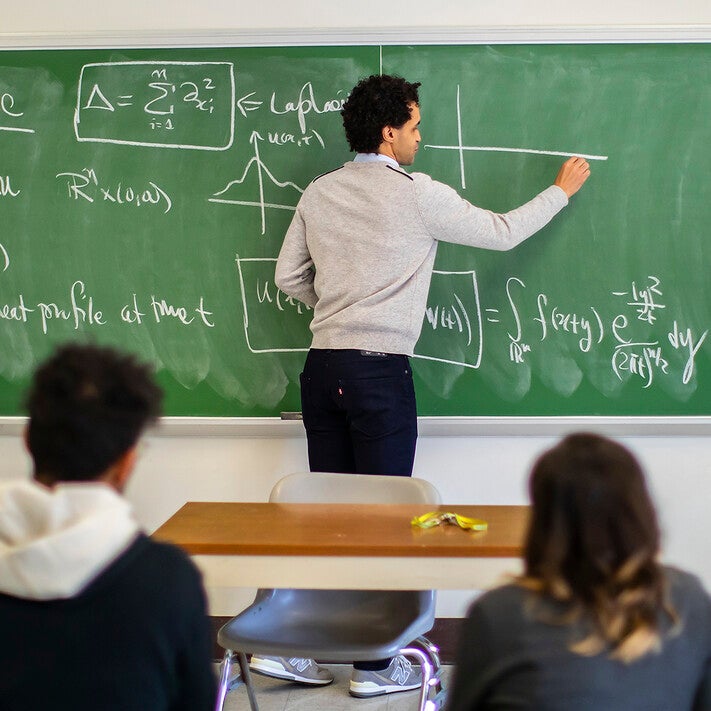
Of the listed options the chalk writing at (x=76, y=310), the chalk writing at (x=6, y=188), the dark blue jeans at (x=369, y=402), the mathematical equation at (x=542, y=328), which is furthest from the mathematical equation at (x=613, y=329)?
the chalk writing at (x=6, y=188)

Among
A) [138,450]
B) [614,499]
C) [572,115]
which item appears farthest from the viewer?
[572,115]

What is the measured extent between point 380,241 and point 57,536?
1.73 meters

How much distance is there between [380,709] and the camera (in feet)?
9.47

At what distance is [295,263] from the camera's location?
296cm

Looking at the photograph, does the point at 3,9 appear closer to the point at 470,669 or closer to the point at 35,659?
the point at 35,659

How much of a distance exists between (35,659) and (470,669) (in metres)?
0.55

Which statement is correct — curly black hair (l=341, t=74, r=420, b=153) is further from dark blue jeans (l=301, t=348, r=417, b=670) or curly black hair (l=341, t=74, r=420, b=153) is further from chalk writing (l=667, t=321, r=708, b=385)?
chalk writing (l=667, t=321, r=708, b=385)

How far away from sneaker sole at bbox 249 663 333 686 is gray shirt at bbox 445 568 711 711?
1.96m

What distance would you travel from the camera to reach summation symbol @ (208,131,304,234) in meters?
3.17

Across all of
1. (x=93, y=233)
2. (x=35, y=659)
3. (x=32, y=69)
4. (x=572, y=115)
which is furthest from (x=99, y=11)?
(x=35, y=659)

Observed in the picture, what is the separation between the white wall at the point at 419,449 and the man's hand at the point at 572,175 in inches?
17.8

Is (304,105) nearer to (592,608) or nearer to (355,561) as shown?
(355,561)

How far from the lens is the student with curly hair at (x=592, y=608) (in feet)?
3.68

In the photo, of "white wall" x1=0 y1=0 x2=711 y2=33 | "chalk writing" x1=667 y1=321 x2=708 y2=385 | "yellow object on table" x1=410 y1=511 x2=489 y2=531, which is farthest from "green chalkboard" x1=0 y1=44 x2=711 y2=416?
"yellow object on table" x1=410 y1=511 x2=489 y2=531
